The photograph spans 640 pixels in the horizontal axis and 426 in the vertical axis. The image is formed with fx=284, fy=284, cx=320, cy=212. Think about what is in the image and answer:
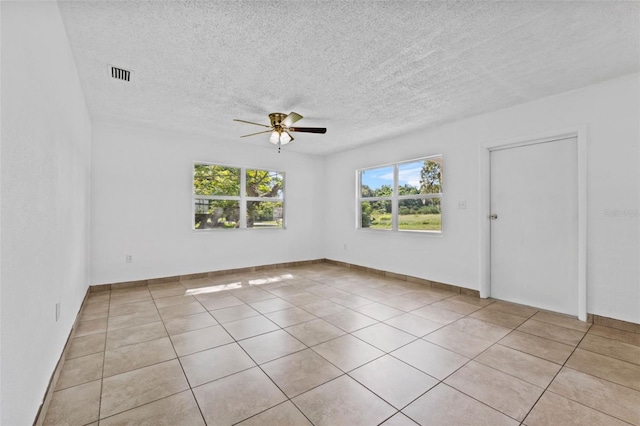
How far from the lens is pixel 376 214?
5668 mm

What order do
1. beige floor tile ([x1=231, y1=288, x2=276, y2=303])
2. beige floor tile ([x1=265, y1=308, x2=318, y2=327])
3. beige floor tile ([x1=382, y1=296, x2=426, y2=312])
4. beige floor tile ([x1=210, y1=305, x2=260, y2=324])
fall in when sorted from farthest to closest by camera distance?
beige floor tile ([x1=231, y1=288, x2=276, y2=303]) → beige floor tile ([x1=382, y1=296, x2=426, y2=312]) → beige floor tile ([x1=210, y1=305, x2=260, y2=324]) → beige floor tile ([x1=265, y1=308, x2=318, y2=327])

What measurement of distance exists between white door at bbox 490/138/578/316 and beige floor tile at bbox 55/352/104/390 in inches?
176

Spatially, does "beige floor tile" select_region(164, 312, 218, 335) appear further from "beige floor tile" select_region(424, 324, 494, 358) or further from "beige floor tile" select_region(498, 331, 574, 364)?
"beige floor tile" select_region(498, 331, 574, 364)

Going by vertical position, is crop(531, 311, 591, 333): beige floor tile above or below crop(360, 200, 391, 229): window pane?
below

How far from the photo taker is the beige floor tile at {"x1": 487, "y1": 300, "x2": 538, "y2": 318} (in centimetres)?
338

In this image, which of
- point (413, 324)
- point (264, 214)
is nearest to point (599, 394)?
point (413, 324)

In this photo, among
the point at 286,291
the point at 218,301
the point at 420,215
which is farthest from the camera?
the point at 420,215

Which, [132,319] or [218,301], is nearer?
[132,319]

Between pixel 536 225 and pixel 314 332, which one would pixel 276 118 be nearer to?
pixel 314 332

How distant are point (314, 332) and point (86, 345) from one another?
206cm

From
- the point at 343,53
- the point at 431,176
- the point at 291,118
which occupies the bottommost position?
the point at 431,176

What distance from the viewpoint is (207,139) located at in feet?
16.8

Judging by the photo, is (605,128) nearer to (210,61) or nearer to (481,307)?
(481,307)

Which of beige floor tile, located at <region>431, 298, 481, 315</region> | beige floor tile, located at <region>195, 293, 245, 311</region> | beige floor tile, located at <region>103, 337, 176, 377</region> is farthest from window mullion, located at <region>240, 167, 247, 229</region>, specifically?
beige floor tile, located at <region>431, 298, 481, 315</region>
